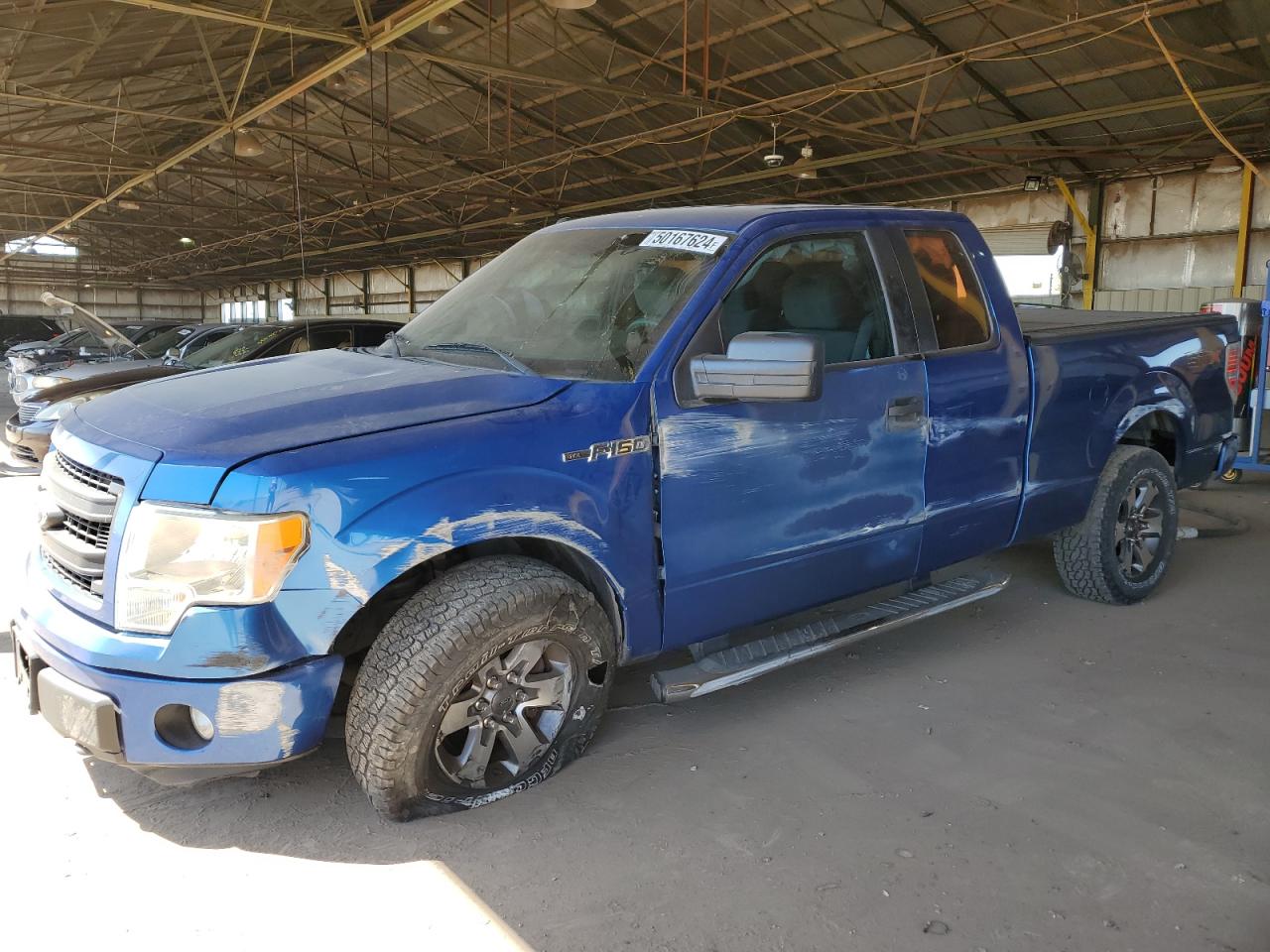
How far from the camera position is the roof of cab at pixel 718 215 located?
3.50 meters

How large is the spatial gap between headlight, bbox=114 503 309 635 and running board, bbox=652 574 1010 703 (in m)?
1.35

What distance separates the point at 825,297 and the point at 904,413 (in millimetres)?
537

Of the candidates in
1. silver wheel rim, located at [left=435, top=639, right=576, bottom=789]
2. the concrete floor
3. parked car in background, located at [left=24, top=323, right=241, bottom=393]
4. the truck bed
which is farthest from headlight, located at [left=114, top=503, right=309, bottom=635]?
parked car in background, located at [left=24, top=323, right=241, bottom=393]

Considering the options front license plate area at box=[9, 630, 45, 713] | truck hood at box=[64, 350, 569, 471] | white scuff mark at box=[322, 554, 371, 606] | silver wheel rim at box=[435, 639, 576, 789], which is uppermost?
truck hood at box=[64, 350, 569, 471]

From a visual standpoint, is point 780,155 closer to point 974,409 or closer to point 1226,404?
point 1226,404

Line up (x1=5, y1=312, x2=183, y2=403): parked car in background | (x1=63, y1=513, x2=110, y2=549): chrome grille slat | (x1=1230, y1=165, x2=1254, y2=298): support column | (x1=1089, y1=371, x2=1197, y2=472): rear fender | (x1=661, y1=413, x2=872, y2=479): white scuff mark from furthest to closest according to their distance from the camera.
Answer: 1. (x1=1230, y1=165, x2=1254, y2=298): support column
2. (x1=5, y1=312, x2=183, y2=403): parked car in background
3. (x1=1089, y1=371, x2=1197, y2=472): rear fender
4. (x1=661, y1=413, x2=872, y2=479): white scuff mark
5. (x1=63, y1=513, x2=110, y2=549): chrome grille slat

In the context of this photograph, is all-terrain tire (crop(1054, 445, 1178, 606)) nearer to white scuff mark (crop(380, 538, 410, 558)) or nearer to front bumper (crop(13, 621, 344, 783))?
white scuff mark (crop(380, 538, 410, 558))

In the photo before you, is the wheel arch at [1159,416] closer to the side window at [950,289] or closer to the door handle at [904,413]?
the side window at [950,289]

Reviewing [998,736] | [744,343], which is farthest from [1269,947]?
[744,343]

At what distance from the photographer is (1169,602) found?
5.12m

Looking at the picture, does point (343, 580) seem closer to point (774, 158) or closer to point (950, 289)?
point (950, 289)

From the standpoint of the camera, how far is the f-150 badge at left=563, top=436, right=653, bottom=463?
2902 mm

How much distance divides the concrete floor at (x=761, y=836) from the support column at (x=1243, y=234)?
13522 mm

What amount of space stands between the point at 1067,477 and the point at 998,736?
1502 mm
